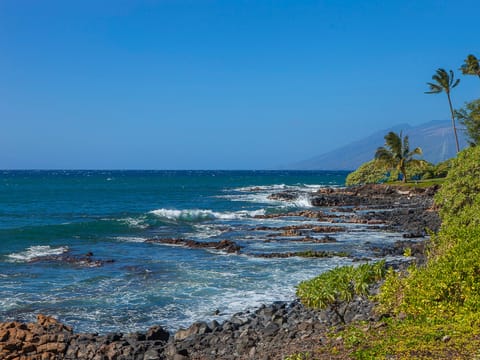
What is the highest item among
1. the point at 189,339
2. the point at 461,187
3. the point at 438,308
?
the point at 461,187

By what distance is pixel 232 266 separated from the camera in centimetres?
2320

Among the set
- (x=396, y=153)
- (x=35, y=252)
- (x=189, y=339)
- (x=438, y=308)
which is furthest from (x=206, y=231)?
(x=396, y=153)

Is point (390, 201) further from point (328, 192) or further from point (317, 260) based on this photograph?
point (317, 260)

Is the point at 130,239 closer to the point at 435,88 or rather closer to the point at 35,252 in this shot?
the point at 35,252

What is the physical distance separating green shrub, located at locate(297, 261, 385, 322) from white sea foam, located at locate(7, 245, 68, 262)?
1658 cm

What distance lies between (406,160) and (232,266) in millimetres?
46835

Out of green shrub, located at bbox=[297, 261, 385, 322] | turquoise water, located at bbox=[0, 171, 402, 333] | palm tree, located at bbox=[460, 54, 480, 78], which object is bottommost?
turquoise water, located at bbox=[0, 171, 402, 333]

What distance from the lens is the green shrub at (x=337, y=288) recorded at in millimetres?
14266

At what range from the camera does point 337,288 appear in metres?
14.6

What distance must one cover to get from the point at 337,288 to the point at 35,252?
19777mm

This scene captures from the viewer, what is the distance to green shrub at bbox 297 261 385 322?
562 inches

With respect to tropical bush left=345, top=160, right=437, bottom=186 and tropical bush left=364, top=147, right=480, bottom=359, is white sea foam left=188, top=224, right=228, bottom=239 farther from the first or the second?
tropical bush left=345, top=160, right=437, bottom=186

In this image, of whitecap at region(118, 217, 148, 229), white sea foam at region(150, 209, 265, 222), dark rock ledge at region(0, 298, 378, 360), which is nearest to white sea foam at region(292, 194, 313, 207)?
white sea foam at region(150, 209, 265, 222)

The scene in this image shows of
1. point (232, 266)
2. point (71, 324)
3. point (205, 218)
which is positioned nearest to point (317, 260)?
point (232, 266)
